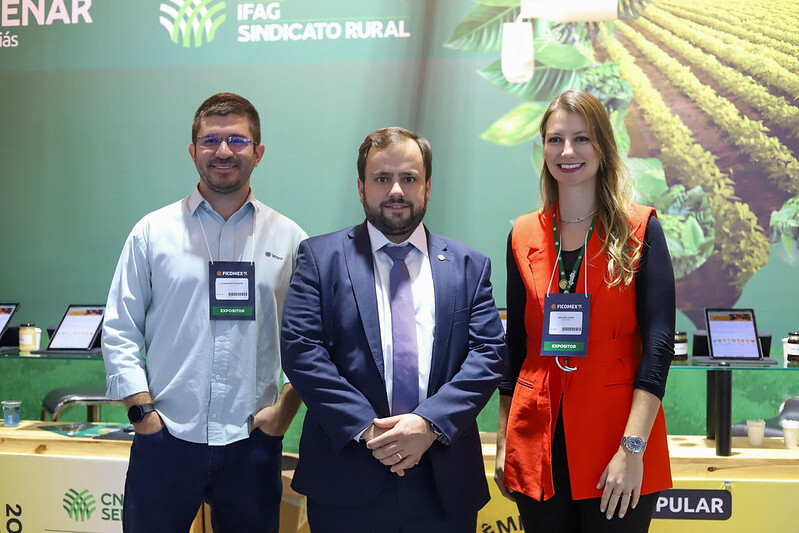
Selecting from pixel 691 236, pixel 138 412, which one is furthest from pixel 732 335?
pixel 138 412

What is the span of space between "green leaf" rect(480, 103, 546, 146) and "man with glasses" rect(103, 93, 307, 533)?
1733 millimetres

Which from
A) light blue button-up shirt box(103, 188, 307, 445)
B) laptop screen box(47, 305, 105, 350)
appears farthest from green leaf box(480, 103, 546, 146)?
laptop screen box(47, 305, 105, 350)

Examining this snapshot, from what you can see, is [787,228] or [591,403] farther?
[787,228]

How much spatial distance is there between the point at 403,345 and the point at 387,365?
0.22 ft

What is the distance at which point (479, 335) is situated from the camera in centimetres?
199

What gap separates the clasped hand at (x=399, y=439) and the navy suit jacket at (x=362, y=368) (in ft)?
0.10

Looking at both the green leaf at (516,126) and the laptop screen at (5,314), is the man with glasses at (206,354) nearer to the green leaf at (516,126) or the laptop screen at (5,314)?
the laptop screen at (5,314)

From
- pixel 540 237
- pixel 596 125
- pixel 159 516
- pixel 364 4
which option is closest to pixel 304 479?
pixel 159 516

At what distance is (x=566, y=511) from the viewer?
6.34 feet

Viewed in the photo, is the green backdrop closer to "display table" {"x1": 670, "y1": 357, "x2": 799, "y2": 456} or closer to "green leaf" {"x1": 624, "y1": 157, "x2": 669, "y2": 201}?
"green leaf" {"x1": 624, "y1": 157, "x2": 669, "y2": 201}

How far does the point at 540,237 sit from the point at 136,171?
2.67 metres

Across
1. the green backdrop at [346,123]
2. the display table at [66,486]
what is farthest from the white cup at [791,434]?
the display table at [66,486]

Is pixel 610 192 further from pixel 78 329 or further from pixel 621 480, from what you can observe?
pixel 78 329

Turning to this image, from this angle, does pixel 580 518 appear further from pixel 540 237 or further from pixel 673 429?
pixel 673 429
